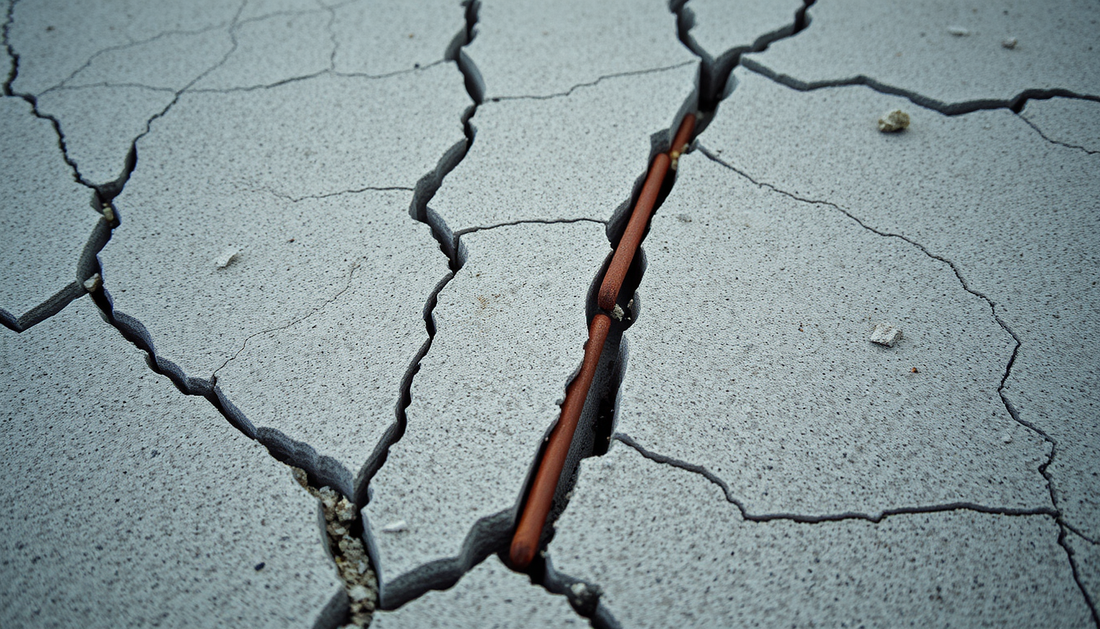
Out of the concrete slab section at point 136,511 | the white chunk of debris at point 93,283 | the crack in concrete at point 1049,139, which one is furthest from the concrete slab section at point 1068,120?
the white chunk of debris at point 93,283

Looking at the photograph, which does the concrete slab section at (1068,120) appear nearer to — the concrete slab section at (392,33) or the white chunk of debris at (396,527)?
the concrete slab section at (392,33)

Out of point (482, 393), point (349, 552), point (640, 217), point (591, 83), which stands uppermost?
point (591, 83)

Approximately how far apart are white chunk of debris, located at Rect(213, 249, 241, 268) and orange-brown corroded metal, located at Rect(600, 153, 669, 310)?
927 mm

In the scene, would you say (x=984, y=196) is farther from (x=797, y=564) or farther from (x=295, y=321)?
(x=295, y=321)

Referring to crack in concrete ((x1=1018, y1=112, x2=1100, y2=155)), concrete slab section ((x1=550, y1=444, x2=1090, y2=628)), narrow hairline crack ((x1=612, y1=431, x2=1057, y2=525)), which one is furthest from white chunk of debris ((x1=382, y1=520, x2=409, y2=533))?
crack in concrete ((x1=1018, y1=112, x2=1100, y2=155))

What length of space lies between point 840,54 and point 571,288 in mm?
1364

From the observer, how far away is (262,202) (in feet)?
5.46

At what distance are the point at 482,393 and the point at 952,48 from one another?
197 cm

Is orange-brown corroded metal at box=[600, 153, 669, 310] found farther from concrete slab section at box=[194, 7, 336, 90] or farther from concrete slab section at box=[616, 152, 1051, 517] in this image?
concrete slab section at box=[194, 7, 336, 90]

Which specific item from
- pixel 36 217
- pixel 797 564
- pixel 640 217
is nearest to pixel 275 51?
pixel 36 217

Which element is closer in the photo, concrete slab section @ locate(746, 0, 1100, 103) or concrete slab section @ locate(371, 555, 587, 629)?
concrete slab section @ locate(371, 555, 587, 629)

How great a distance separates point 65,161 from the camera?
5.87ft

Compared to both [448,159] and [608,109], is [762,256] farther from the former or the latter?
[448,159]

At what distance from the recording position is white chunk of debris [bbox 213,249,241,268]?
1.50 meters
